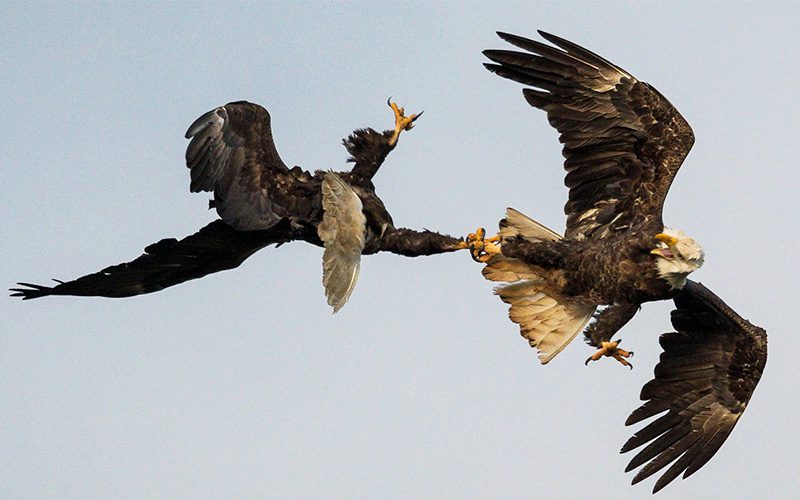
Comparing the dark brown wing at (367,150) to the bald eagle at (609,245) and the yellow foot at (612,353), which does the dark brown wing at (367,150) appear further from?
the yellow foot at (612,353)

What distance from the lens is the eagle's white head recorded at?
27.6ft

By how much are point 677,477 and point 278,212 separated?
3.23 metres

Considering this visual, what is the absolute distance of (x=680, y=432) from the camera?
9.59 meters

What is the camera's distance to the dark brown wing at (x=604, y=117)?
29.5ft

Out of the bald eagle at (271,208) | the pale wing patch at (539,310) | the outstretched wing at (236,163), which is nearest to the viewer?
the bald eagle at (271,208)

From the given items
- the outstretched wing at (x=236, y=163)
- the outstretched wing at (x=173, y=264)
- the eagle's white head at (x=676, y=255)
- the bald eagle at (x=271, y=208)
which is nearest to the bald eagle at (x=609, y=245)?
the eagle's white head at (x=676, y=255)

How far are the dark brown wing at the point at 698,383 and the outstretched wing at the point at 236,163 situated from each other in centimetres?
288

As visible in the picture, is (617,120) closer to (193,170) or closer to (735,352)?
(735,352)

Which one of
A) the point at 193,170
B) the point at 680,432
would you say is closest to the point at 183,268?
the point at 193,170

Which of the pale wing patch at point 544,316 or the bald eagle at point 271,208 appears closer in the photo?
the bald eagle at point 271,208

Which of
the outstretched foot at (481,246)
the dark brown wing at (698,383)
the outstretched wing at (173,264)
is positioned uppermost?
the outstretched wing at (173,264)

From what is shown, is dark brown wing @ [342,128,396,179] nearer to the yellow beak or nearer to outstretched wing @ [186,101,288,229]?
outstretched wing @ [186,101,288,229]

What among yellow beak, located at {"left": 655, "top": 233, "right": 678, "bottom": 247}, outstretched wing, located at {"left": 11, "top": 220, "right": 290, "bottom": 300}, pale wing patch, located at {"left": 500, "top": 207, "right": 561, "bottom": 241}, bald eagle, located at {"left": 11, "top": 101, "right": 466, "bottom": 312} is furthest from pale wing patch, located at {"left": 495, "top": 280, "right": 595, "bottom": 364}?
outstretched wing, located at {"left": 11, "top": 220, "right": 290, "bottom": 300}

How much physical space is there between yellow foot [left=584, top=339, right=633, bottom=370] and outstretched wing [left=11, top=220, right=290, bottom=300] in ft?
6.99
